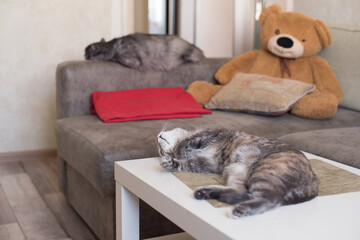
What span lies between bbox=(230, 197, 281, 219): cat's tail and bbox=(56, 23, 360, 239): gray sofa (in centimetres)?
68

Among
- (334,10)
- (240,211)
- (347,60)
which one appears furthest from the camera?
(334,10)

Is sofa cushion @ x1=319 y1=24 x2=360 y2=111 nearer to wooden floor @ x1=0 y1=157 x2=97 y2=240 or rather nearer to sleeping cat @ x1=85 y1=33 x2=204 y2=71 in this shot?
sleeping cat @ x1=85 y1=33 x2=204 y2=71

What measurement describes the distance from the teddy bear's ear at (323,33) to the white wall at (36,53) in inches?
55.6

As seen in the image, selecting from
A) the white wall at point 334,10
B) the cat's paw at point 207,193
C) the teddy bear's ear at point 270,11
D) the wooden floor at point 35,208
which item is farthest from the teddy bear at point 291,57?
the cat's paw at point 207,193

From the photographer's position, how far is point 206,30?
3703 millimetres

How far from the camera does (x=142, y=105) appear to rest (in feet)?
7.41

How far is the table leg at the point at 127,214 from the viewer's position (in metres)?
1.44

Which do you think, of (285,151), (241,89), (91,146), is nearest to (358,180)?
(285,151)

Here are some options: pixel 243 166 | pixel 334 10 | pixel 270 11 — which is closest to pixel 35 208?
pixel 243 166

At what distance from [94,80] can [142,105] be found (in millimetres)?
297

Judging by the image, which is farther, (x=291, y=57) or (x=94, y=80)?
(x=291, y=57)

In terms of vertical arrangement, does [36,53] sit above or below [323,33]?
below

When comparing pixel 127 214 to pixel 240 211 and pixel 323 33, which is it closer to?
pixel 240 211

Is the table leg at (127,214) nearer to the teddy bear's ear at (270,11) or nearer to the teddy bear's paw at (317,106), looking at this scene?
the teddy bear's paw at (317,106)
